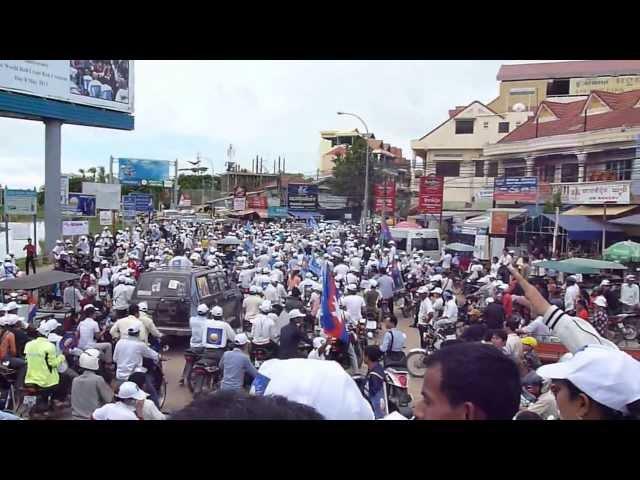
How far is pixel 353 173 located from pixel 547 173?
747 inches

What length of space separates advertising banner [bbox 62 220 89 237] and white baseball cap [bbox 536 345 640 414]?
80.5 ft

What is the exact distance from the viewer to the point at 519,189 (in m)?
25.4

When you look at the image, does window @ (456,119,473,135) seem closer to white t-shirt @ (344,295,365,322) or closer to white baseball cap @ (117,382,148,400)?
white t-shirt @ (344,295,365,322)

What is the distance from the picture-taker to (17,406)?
25.8 feet

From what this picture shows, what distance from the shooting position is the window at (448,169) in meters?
39.0

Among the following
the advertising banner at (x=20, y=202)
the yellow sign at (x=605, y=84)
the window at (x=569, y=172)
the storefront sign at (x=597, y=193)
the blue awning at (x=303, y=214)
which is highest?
the yellow sign at (x=605, y=84)

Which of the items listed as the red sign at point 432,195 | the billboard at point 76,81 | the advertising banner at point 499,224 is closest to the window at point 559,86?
the red sign at point 432,195

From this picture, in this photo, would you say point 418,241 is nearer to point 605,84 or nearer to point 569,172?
point 569,172

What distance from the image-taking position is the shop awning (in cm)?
2330

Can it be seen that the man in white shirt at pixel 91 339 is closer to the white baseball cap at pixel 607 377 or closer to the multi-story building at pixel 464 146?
the white baseball cap at pixel 607 377

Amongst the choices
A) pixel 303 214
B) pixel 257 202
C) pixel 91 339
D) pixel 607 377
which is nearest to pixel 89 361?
pixel 91 339

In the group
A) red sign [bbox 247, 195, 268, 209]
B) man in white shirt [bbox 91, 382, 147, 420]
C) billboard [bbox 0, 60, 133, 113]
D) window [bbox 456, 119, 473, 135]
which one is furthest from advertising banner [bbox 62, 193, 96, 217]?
man in white shirt [bbox 91, 382, 147, 420]

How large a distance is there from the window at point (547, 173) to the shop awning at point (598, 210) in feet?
12.4
